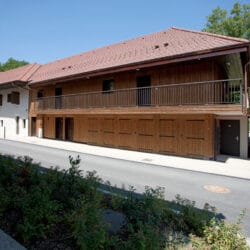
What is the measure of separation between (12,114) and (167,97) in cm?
2128

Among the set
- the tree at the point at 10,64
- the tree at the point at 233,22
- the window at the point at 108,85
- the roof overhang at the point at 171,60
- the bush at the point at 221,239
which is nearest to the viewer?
the bush at the point at 221,239

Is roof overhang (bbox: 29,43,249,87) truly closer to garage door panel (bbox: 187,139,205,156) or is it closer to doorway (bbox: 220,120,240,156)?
garage door panel (bbox: 187,139,205,156)

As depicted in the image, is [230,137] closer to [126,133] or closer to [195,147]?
[195,147]

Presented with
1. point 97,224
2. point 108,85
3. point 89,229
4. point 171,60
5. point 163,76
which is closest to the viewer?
point 89,229

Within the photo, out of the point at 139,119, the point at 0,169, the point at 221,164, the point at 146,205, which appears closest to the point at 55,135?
the point at 139,119

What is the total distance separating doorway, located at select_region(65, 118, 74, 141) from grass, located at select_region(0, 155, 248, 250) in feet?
62.0

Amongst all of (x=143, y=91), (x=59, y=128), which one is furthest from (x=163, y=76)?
(x=59, y=128)

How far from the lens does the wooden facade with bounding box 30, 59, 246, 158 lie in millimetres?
13898

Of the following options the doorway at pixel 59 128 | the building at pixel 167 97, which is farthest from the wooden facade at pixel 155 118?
the doorway at pixel 59 128

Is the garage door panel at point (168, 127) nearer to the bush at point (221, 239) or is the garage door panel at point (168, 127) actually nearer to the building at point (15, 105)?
the bush at point (221, 239)

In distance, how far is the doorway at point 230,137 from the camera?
16.0 metres

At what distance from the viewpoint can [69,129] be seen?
77.4 feet

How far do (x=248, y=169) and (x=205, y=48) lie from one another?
6672mm

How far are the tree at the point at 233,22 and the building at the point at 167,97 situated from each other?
19623mm
